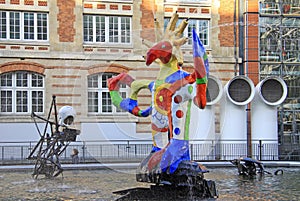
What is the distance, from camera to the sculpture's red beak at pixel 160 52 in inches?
473

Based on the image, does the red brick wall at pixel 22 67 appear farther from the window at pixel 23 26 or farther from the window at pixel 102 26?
the window at pixel 102 26

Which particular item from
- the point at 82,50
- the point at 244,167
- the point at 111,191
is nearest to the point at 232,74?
the point at 82,50

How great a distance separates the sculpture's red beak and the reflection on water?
114 inches

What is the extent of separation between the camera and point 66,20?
27734 mm

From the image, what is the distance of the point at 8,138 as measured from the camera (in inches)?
1044

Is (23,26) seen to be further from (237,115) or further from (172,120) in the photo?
(172,120)

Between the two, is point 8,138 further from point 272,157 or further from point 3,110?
point 272,157

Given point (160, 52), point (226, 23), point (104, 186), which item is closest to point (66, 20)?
point (226, 23)

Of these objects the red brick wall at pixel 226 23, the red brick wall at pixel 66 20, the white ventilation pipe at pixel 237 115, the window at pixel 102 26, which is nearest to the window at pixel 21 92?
the red brick wall at pixel 66 20

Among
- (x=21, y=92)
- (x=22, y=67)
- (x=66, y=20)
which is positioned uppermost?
(x=66, y=20)

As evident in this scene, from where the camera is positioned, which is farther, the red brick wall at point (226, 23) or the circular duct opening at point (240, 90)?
the red brick wall at point (226, 23)

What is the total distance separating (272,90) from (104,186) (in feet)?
49.0

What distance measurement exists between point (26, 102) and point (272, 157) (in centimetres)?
1290

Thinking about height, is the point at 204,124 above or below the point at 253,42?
below
